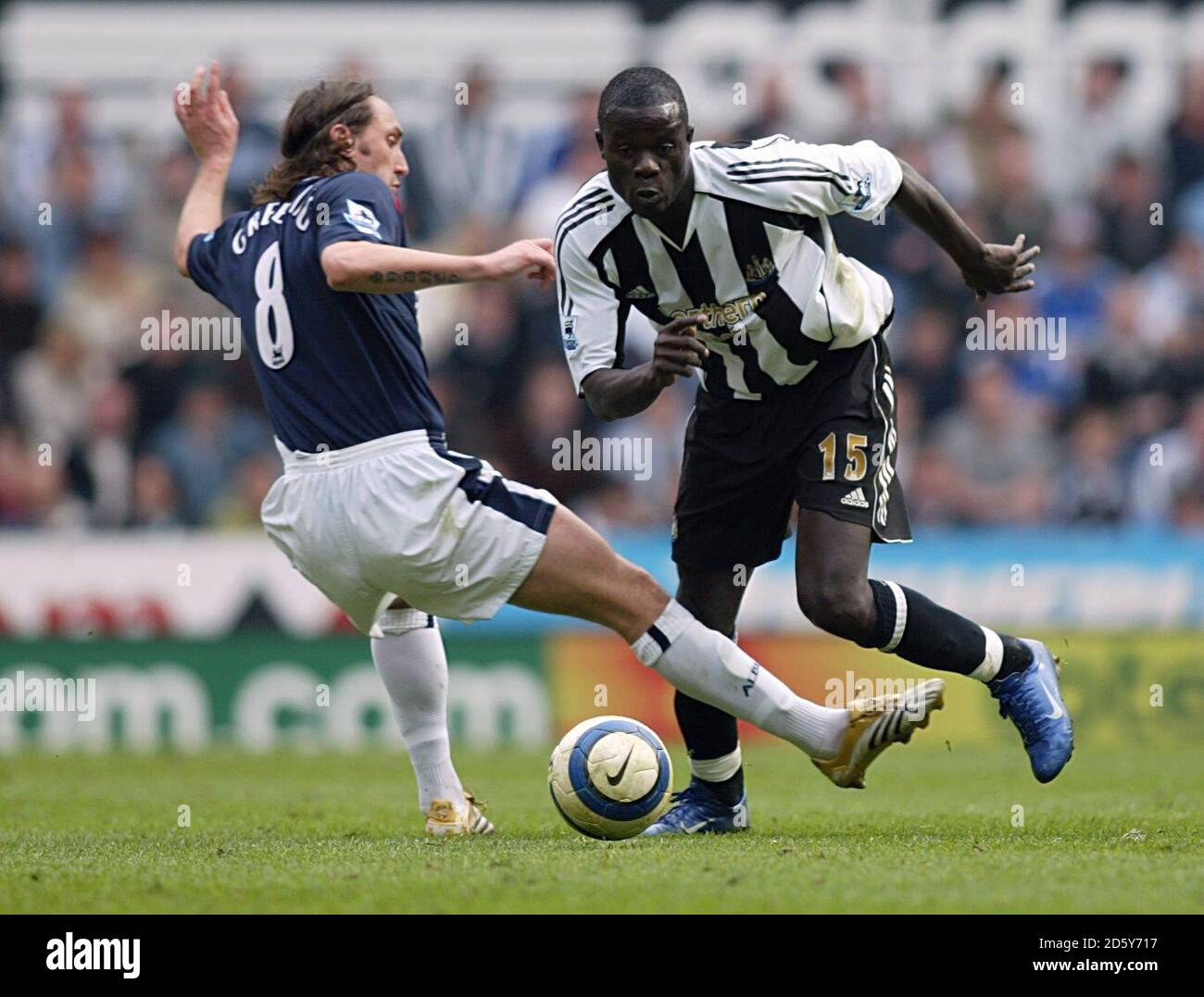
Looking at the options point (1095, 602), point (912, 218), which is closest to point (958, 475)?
point (1095, 602)

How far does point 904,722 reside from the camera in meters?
6.08

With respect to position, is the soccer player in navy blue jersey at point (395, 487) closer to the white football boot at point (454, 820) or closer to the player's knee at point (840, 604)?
the player's knee at point (840, 604)

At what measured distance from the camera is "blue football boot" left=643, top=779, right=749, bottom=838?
6.81 m

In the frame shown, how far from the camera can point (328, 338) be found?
6.08m

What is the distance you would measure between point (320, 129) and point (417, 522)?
1556 millimetres

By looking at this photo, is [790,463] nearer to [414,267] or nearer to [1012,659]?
[1012,659]

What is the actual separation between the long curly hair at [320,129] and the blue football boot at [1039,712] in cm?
294

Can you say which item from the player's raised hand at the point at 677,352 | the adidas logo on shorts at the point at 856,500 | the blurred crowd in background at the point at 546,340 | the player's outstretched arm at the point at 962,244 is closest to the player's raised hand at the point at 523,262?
the player's raised hand at the point at 677,352

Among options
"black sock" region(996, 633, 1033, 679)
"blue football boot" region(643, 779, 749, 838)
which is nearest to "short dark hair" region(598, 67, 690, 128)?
"black sock" region(996, 633, 1033, 679)

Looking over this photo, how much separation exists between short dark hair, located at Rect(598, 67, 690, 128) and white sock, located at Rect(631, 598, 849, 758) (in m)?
1.58

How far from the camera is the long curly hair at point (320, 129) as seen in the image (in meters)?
6.49
